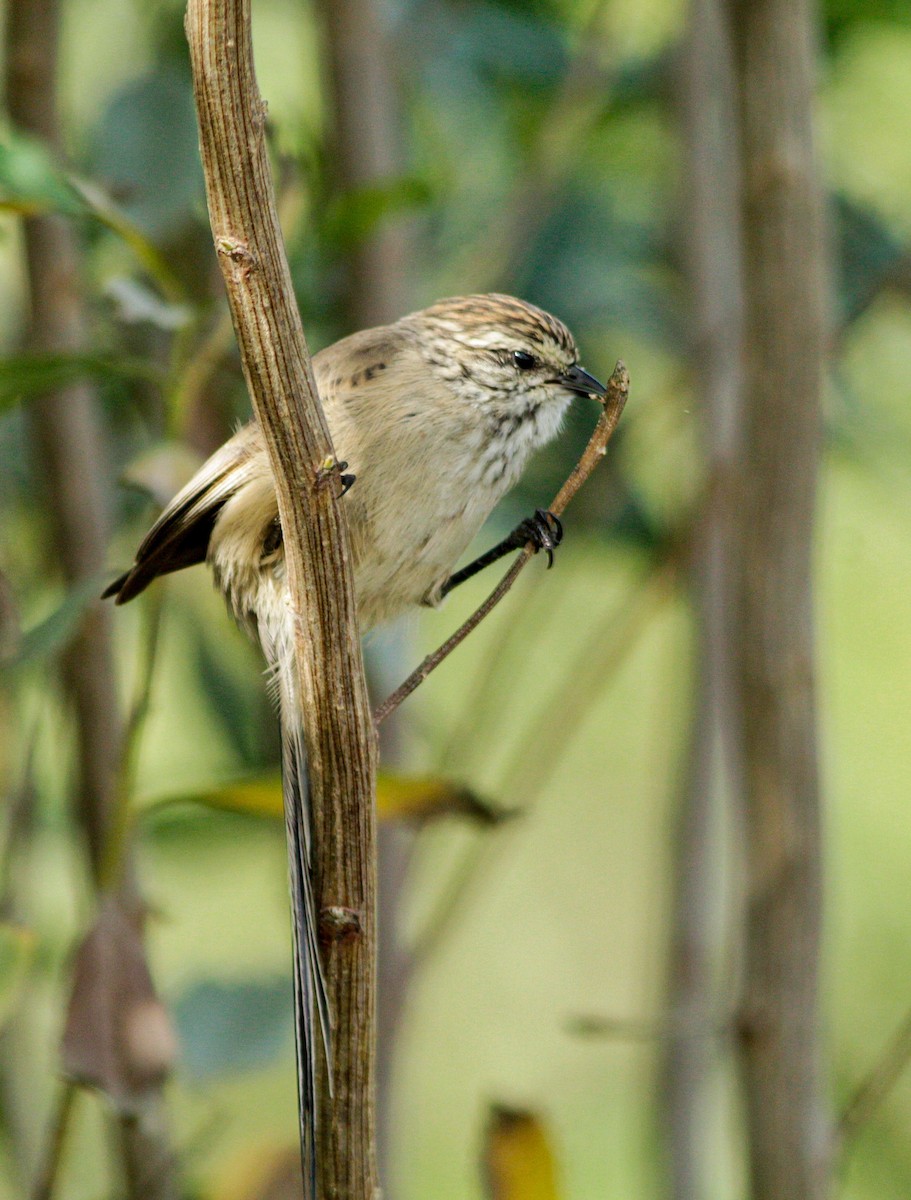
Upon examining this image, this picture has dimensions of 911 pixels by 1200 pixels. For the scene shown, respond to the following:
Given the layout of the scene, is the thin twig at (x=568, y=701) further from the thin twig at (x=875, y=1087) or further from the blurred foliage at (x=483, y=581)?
the thin twig at (x=875, y=1087)

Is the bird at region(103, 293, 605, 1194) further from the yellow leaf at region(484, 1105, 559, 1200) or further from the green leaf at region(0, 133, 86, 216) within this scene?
the yellow leaf at region(484, 1105, 559, 1200)

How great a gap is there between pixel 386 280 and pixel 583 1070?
8.24 ft


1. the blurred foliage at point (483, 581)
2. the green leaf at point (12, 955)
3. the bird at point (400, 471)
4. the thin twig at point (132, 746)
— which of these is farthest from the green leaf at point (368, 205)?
the green leaf at point (12, 955)

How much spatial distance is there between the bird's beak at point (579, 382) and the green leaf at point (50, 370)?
23.7 inches

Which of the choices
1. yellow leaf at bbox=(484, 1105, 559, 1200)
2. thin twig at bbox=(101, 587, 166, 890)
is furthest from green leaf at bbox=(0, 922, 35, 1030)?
yellow leaf at bbox=(484, 1105, 559, 1200)

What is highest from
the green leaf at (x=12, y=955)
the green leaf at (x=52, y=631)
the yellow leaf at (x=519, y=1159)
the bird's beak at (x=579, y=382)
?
the bird's beak at (x=579, y=382)

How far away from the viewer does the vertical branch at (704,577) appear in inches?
99.9

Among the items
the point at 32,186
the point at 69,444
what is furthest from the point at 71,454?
the point at 32,186

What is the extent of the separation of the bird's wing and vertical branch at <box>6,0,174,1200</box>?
343 mm

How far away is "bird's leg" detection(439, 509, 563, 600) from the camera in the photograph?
2.03m

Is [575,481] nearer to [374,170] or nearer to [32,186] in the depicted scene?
[32,186]

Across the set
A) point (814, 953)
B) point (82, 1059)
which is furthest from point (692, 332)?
point (82, 1059)

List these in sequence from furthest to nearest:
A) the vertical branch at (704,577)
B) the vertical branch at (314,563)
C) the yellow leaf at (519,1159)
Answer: the vertical branch at (704,577), the yellow leaf at (519,1159), the vertical branch at (314,563)

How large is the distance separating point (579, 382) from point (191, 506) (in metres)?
0.61
